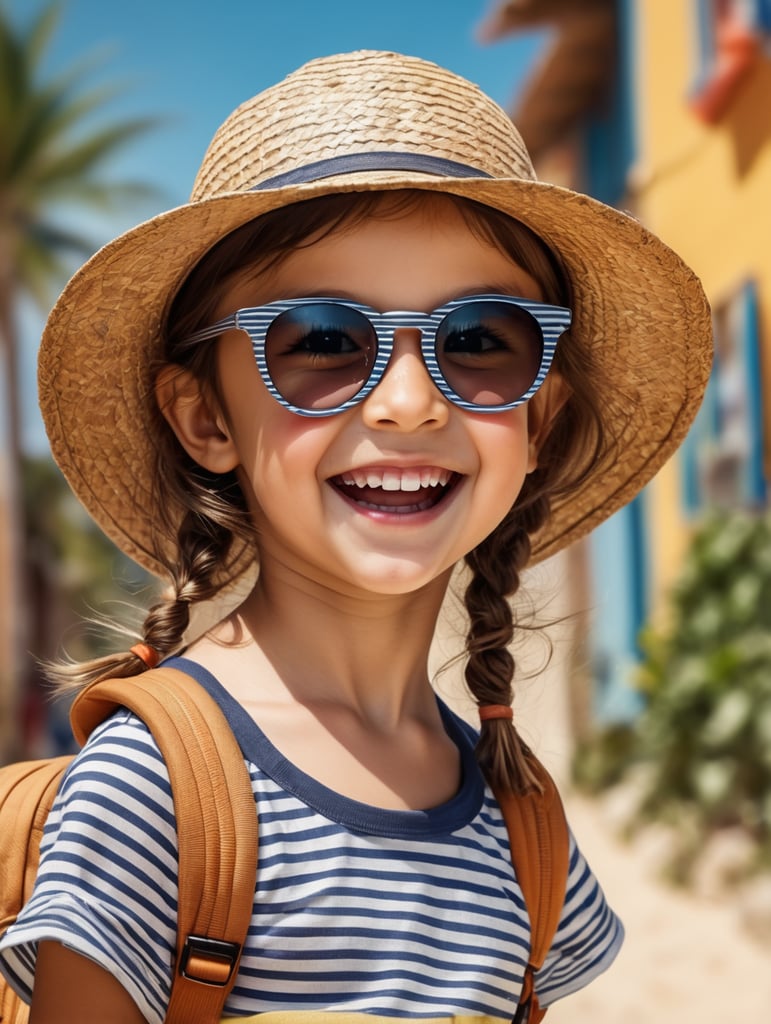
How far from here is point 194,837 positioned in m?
1.44

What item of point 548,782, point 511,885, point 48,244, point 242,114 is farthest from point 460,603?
point 48,244

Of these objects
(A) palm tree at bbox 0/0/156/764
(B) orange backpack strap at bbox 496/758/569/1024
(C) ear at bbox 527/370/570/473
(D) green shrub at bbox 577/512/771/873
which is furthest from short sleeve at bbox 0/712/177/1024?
(A) palm tree at bbox 0/0/156/764

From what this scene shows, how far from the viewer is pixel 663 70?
9547 mm

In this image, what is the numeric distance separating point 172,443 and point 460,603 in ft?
1.71

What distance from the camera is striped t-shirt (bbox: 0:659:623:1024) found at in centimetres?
141

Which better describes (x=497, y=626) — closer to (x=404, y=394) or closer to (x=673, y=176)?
A: (x=404, y=394)

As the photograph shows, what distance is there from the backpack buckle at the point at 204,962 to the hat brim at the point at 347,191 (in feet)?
2.42

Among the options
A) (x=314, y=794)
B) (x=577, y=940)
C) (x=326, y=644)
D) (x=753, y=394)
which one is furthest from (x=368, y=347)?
(x=753, y=394)

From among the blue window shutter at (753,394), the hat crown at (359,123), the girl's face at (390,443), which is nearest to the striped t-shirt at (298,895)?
the girl's face at (390,443)

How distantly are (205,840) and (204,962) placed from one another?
0.13 metres

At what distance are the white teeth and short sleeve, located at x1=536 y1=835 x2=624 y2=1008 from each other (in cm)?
59

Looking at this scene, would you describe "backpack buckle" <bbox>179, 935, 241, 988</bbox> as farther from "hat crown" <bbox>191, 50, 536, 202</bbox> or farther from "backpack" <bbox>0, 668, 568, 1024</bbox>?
"hat crown" <bbox>191, 50, 536, 202</bbox>

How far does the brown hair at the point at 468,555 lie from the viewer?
5.51 feet

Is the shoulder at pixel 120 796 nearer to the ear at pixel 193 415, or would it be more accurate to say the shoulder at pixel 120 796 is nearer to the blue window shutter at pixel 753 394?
the ear at pixel 193 415
